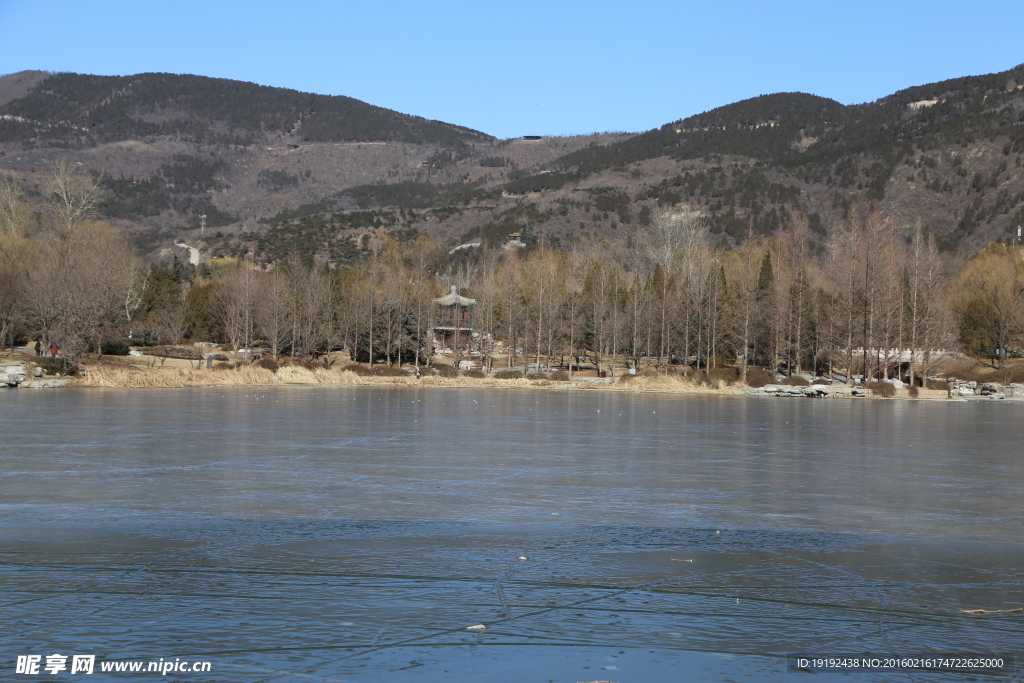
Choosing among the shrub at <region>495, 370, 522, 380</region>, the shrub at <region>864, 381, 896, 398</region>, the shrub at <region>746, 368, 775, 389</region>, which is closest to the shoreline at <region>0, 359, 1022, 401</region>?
the shrub at <region>864, 381, 896, 398</region>

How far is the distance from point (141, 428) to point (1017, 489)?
1919 cm

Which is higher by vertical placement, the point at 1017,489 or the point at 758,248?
the point at 758,248

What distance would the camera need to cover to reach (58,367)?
52656 millimetres

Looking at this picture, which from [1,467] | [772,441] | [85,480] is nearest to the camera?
[85,480]

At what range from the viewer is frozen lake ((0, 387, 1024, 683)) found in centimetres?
658

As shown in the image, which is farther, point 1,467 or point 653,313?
point 653,313

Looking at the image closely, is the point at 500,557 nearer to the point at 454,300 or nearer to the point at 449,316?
the point at 454,300

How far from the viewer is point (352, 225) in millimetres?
164875

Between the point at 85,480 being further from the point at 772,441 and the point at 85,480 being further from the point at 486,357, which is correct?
the point at 486,357

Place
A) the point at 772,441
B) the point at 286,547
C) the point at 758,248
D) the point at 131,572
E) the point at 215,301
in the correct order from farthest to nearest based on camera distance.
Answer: the point at 758,248, the point at 215,301, the point at 772,441, the point at 286,547, the point at 131,572

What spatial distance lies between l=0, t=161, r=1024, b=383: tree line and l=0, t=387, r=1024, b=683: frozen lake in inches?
1689

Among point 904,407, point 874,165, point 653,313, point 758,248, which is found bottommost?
point 904,407

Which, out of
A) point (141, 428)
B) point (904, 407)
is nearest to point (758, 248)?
point (904, 407)

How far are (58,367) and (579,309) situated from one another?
44.1 metres
